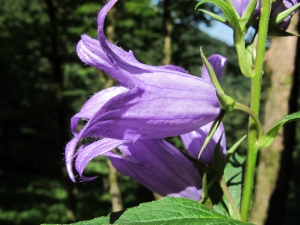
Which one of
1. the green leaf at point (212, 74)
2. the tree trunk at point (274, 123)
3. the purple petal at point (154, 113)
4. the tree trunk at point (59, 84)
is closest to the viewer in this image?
the purple petal at point (154, 113)

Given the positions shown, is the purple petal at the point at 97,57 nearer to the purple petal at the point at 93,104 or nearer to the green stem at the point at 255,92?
the purple petal at the point at 93,104

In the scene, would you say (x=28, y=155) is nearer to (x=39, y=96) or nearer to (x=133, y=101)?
(x=39, y=96)

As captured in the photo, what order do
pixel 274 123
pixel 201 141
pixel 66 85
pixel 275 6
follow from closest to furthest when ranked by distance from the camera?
1. pixel 275 6
2. pixel 201 141
3. pixel 274 123
4. pixel 66 85

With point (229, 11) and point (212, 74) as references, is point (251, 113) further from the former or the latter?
point (229, 11)

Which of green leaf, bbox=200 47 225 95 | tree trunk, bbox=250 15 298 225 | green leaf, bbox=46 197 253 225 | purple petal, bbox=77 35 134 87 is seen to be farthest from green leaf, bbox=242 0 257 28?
tree trunk, bbox=250 15 298 225

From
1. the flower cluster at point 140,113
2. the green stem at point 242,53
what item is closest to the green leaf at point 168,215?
the flower cluster at point 140,113

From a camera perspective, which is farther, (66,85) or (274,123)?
(66,85)

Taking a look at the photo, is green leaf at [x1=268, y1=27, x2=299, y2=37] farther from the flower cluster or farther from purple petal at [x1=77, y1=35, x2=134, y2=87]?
purple petal at [x1=77, y1=35, x2=134, y2=87]

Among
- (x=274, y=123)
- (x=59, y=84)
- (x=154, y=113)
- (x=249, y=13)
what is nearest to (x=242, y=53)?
(x=249, y=13)
